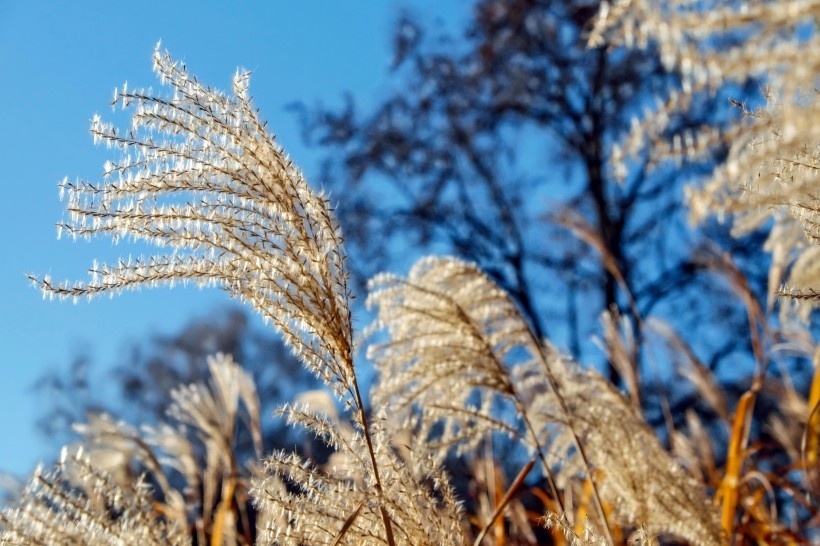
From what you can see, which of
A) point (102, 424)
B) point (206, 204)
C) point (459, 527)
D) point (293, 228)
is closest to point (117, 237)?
point (206, 204)

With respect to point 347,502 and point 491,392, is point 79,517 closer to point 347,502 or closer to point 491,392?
point 347,502

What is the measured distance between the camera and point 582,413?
233 centimetres

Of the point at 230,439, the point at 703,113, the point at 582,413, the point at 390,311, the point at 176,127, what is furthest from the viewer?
the point at 703,113

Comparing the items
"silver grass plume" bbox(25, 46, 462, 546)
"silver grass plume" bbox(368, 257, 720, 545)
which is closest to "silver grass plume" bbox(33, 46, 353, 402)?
"silver grass plume" bbox(25, 46, 462, 546)

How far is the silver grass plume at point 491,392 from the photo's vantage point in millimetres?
2027

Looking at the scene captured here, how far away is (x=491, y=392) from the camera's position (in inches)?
84.2

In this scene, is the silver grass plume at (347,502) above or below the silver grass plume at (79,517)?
below

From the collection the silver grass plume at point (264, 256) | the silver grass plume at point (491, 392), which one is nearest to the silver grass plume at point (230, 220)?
the silver grass plume at point (264, 256)

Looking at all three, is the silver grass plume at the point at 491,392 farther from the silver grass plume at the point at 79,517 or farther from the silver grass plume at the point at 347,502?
the silver grass plume at the point at 79,517

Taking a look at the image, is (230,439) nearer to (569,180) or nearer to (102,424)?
(102,424)

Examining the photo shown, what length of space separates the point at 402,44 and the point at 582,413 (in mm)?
12690

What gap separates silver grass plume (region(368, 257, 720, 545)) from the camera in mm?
2027

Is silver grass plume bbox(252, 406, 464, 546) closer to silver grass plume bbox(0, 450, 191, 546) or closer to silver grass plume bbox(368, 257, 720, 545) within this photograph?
silver grass plume bbox(0, 450, 191, 546)

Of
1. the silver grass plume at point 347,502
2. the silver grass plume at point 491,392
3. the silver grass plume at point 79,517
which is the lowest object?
the silver grass plume at point 347,502
